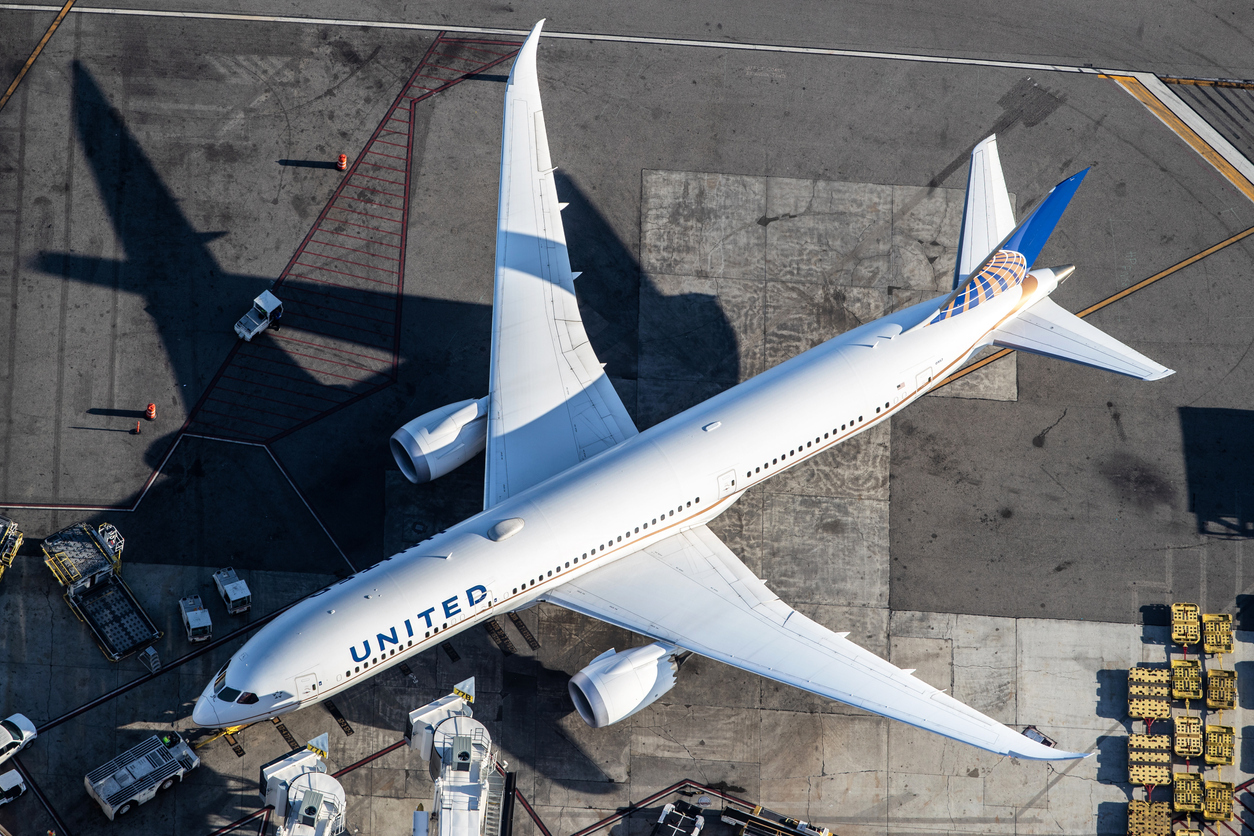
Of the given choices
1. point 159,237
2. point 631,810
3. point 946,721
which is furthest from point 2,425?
point 946,721

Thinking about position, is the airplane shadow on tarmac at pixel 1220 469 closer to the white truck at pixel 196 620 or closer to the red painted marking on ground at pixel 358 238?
the red painted marking on ground at pixel 358 238

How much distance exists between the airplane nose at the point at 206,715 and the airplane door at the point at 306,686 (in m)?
2.51

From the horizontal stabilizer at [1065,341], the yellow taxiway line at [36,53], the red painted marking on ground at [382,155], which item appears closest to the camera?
the horizontal stabilizer at [1065,341]

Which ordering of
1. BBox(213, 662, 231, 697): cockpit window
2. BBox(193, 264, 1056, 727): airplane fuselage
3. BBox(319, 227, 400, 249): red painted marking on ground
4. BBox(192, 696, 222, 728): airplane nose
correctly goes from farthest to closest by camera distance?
1. BBox(319, 227, 400, 249): red painted marking on ground
2. BBox(192, 696, 222, 728): airplane nose
3. BBox(213, 662, 231, 697): cockpit window
4. BBox(193, 264, 1056, 727): airplane fuselage

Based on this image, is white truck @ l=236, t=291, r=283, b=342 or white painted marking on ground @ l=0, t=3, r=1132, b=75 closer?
white truck @ l=236, t=291, r=283, b=342

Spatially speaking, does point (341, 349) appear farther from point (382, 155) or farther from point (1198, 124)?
point (1198, 124)

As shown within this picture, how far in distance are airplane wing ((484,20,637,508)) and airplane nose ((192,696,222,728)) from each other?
32.4ft

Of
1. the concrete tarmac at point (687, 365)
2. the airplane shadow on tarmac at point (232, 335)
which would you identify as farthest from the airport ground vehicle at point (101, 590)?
the airplane shadow on tarmac at point (232, 335)

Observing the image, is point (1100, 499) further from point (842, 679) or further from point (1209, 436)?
point (842, 679)

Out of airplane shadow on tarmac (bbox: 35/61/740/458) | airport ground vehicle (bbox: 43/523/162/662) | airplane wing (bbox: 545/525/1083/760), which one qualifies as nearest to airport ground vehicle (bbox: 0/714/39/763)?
airport ground vehicle (bbox: 43/523/162/662)

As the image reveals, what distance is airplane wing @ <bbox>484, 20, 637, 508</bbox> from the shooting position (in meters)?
36.7

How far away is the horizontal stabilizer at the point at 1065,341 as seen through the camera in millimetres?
38344

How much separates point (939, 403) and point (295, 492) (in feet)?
75.5

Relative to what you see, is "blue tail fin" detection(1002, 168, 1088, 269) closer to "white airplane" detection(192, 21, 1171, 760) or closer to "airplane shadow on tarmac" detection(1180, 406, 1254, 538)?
"white airplane" detection(192, 21, 1171, 760)
